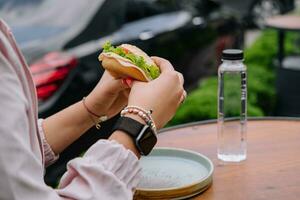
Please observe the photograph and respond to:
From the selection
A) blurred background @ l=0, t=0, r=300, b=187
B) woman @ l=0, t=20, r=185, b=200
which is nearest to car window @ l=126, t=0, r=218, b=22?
blurred background @ l=0, t=0, r=300, b=187

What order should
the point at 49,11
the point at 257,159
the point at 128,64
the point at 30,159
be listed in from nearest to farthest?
the point at 30,159 < the point at 128,64 < the point at 257,159 < the point at 49,11

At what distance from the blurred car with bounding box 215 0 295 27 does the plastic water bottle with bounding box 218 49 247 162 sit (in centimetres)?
775

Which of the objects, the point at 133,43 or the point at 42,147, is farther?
the point at 133,43

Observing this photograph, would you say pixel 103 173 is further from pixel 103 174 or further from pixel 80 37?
pixel 80 37

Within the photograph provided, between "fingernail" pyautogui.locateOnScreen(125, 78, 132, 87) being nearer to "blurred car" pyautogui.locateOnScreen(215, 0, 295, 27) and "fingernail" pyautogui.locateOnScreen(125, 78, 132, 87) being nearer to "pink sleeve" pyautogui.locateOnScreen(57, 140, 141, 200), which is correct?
"pink sleeve" pyautogui.locateOnScreen(57, 140, 141, 200)

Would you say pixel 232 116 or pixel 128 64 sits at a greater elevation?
pixel 128 64

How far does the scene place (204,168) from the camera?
199 centimetres

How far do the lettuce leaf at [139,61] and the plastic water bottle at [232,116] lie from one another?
0.37 meters

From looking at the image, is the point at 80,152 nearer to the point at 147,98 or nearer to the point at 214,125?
the point at 214,125

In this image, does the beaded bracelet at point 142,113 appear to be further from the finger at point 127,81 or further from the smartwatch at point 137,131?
the finger at point 127,81

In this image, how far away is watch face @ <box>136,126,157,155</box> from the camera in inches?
60.0

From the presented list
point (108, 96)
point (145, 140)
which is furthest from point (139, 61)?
point (145, 140)

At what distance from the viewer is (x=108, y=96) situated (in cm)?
190

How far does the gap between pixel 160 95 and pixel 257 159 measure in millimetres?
654
